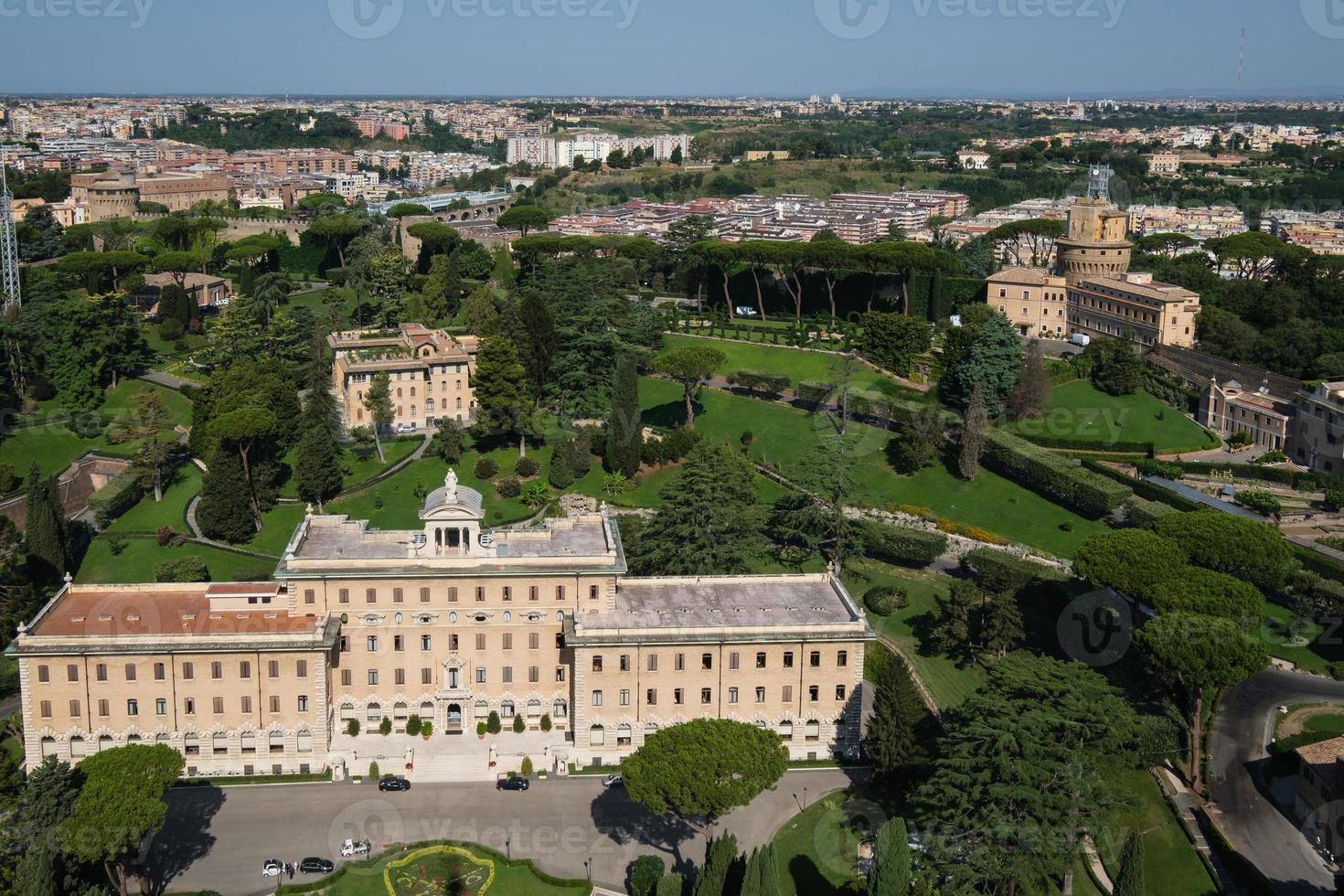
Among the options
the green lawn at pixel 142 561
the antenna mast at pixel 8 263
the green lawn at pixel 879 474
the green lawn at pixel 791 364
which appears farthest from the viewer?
the antenna mast at pixel 8 263

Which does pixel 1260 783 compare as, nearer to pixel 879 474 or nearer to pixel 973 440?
pixel 973 440

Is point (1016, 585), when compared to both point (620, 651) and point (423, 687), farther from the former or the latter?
point (423, 687)

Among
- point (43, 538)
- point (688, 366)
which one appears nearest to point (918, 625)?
point (688, 366)

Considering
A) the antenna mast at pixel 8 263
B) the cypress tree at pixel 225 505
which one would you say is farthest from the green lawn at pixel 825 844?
the antenna mast at pixel 8 263

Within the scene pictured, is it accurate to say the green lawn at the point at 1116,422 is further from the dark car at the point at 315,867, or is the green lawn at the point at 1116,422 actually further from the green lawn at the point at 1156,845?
the dark car at the point at 315,867

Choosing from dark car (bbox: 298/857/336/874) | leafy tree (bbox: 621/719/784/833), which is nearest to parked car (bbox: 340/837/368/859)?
dark car (bbox: 298/857/336/874)

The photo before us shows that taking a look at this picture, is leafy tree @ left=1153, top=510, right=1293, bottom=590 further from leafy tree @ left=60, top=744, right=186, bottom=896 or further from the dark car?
leafy tree @ left=60, top=744, right=186, bottom=896
